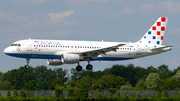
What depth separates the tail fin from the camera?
6200 cm

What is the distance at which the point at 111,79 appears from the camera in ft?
256

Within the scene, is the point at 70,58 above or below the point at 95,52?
below

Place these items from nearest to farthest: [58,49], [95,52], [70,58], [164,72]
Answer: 1. [70,58]
2. [58,49]
3. [95,52]
4. [164,72]

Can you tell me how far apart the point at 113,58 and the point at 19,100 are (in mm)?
19003

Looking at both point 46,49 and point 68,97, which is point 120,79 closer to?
point 68,97

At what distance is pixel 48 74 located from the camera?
115 meters

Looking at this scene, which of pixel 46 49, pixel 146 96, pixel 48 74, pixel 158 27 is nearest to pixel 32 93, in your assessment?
pixel 46 49

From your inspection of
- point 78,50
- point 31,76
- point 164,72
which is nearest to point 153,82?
point 164,72

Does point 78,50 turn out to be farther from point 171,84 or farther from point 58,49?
point 171,84

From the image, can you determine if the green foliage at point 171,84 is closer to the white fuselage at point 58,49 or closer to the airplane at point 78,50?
the airplane at point 78,50

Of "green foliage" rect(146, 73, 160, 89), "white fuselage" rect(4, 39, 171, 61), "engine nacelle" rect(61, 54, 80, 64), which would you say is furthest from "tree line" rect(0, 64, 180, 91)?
"engine nacelle" rect(61, 54, 80, 64)

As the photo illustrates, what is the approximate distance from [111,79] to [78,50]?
25.0m

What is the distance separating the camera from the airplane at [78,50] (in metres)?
52.5

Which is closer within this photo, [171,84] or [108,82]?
[171,84]
